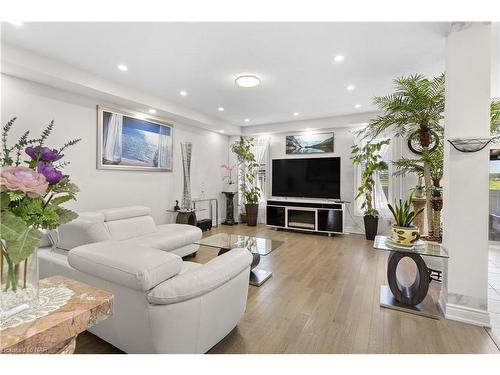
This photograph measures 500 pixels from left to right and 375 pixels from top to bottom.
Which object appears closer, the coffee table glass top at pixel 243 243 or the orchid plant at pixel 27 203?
the orchid plant at pixel 27 203

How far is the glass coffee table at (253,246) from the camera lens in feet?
9.46

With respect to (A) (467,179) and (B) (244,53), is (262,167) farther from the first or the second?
(A) (467,179)

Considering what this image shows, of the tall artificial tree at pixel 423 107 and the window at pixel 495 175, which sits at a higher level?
the tall artificial tree at pixel 423 107

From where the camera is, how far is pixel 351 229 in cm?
543

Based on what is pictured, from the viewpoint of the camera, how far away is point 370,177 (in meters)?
4.88

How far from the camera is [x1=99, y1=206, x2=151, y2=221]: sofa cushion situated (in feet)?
10.6

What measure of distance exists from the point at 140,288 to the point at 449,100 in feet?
9.29

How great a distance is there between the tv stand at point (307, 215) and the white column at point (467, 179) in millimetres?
2915

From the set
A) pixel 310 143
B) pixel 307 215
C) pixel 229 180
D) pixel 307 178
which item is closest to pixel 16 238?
pixel 307 215

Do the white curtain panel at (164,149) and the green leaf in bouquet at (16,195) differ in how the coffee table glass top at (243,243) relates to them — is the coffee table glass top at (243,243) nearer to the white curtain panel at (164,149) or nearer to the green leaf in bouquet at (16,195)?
the white curtain panel at (164,149)

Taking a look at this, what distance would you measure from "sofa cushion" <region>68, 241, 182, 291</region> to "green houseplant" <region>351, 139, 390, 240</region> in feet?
14.1

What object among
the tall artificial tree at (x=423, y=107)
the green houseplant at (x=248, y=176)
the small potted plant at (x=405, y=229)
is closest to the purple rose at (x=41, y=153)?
the small potted plant at (x=405, y=229)
